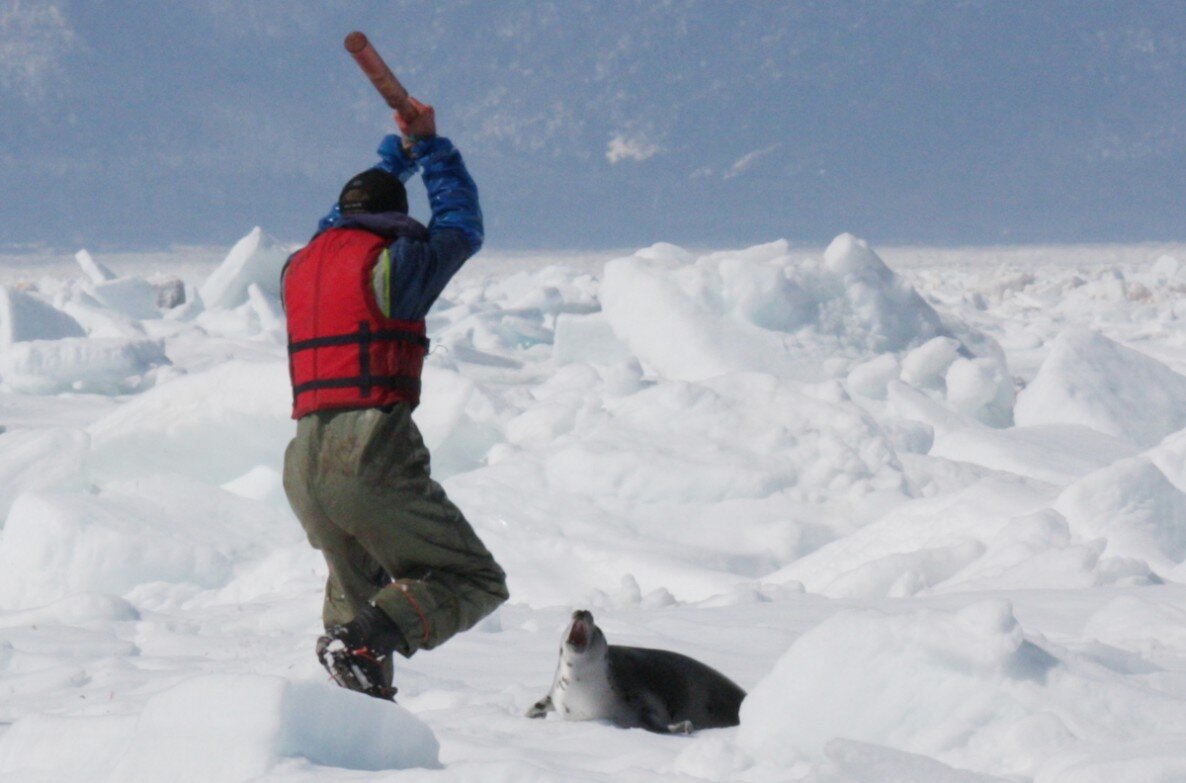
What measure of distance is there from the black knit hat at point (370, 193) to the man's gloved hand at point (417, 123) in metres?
0.11

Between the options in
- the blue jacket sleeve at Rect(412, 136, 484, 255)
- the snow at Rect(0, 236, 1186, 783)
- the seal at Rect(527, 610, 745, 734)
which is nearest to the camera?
the snow at Rect(0, 236, 1186, 783)

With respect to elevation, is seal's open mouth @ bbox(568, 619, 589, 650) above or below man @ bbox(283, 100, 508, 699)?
below

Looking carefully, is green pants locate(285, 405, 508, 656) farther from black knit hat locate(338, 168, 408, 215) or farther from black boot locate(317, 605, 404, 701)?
black knit hat locate(338, 168, 408, 215)

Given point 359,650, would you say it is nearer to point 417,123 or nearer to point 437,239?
point 437,239

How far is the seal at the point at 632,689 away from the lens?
2711 millimetres

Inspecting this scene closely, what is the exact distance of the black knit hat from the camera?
2.88 m

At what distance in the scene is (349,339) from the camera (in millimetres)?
2676

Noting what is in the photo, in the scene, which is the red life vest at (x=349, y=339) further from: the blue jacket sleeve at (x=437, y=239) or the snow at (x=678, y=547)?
the snow at (x=678, y=547)

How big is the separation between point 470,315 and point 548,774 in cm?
2306

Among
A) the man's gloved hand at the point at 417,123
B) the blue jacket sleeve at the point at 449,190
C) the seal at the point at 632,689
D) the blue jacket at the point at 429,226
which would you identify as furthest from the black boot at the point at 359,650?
the man's gloved hand at the point at 417,123

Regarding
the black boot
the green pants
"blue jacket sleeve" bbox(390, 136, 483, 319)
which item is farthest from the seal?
"blue jacket sleeve" bbox(390, 136, 483, 319)

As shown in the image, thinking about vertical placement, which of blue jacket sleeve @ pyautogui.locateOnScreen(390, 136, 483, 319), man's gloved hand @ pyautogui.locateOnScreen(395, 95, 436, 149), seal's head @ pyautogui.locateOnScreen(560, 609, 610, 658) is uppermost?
man's gloved hand @ pyautogui.locateOnScreen(395, 95, 436, 149)

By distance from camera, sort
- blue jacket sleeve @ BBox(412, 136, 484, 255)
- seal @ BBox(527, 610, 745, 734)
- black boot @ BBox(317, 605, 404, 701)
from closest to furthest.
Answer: black boot @ BBox(317, 605, 404, 701), seal @ BBox(527, 610, 745, 734), blue jacket sleeve @ BBox(412, 136, 484, 255)

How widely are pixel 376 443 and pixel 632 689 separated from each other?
817 millimetres
